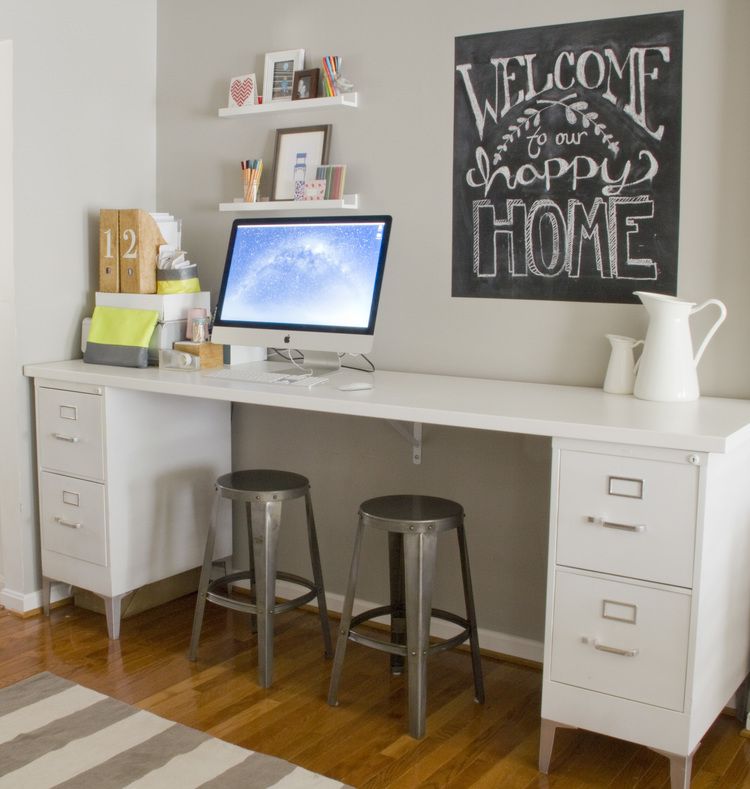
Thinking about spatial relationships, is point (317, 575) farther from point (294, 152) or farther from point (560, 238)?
point (294, 152)

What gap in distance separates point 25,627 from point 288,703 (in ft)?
3.28

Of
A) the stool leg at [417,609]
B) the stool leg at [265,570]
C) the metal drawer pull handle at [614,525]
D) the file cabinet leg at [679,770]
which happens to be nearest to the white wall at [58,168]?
the stool leg at [265,570]

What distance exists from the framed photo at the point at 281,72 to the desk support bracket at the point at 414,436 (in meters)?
1.09

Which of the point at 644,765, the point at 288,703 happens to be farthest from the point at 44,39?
the point at 644,765

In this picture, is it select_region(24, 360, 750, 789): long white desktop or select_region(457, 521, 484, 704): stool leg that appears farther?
select_region(457, 521, 484, 704): stool leg

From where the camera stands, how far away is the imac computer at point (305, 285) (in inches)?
105

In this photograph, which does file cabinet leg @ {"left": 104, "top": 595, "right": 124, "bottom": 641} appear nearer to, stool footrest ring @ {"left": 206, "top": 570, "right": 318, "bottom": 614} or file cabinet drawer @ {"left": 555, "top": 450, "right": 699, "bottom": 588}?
stool footrest ring @ {"left": 206, "top": 570, "right": 318, "bottom": 614}

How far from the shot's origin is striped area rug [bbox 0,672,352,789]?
2.09 metres

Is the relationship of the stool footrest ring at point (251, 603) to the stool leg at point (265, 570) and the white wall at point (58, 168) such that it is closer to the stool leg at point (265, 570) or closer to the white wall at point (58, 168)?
the stool leg at point (265, 570)

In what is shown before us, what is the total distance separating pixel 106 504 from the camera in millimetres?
2857

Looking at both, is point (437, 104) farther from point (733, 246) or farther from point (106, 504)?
point (106, 504)

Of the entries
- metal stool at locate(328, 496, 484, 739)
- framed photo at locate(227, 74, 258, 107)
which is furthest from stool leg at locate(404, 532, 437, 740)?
framed photo at locate(227, 74, 258, 107)

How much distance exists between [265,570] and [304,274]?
85 centimetres

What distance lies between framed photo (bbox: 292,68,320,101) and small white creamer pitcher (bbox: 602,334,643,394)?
121 centimetres
